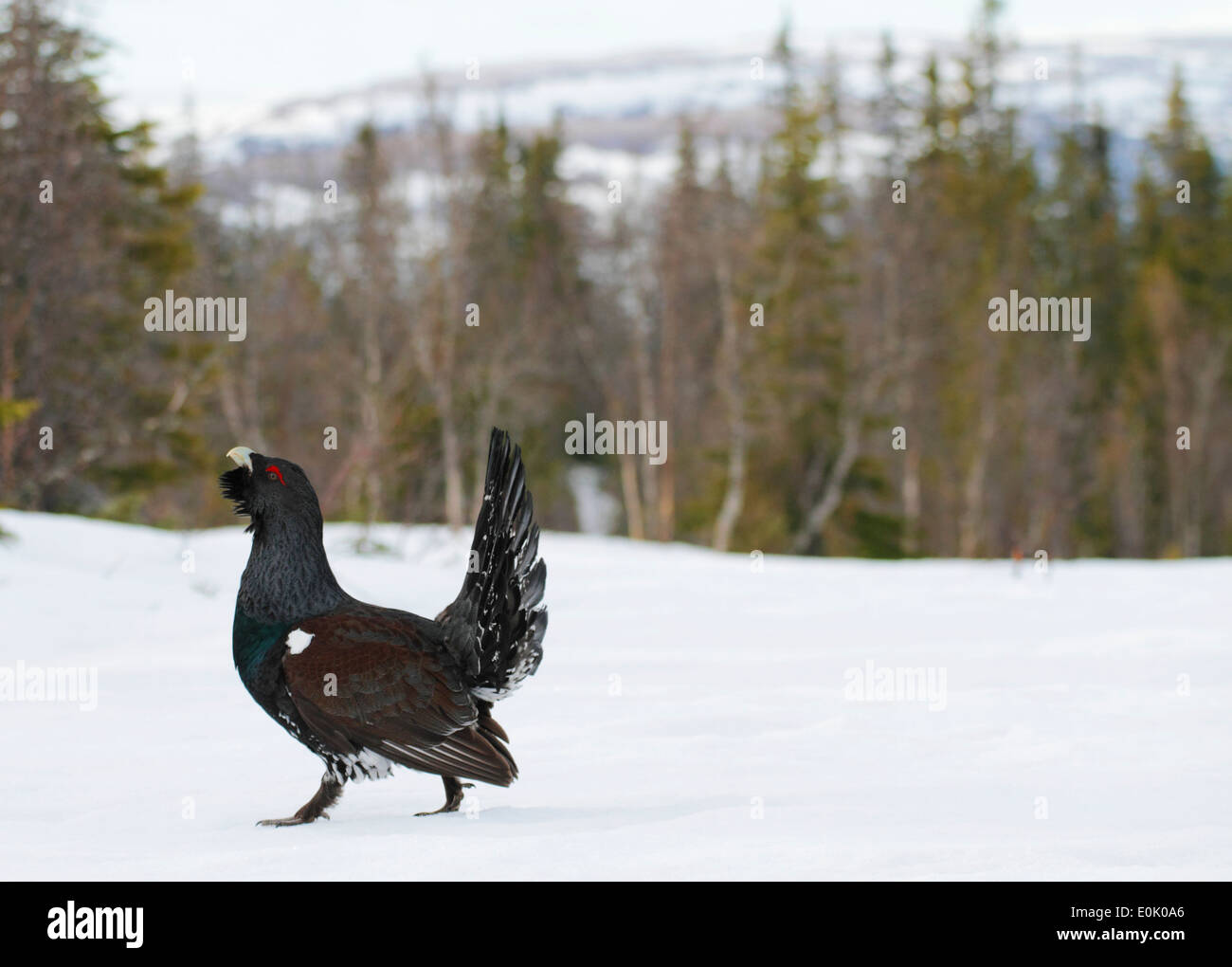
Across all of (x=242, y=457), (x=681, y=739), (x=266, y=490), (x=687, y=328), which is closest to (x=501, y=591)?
(x=266, y=490)

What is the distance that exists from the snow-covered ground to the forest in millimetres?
2828

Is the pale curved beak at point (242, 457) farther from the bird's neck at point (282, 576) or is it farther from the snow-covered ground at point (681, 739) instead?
the snow-covered ground at point (681, 739)

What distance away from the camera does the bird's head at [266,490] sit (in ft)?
14.4

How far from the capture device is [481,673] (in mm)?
4531

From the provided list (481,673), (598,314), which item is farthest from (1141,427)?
(481,673)

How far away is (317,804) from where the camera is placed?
453cm

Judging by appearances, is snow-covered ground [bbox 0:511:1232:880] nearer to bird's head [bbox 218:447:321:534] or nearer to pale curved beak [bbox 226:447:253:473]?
bird's head [bbox 218:447:321:534]

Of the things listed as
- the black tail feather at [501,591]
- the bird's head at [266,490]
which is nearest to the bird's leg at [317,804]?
the black tail feather at [501,591]

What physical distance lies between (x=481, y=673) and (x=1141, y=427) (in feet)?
160

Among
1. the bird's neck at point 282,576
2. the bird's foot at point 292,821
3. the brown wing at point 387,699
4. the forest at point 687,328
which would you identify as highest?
the forest at point 687,328

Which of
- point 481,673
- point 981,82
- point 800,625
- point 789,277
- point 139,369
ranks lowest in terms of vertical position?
point 800,625

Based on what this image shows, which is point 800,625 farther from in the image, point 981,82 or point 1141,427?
point 981,82

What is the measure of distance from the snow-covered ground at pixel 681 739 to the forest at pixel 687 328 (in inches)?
111

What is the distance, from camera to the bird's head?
4375 millimetres
